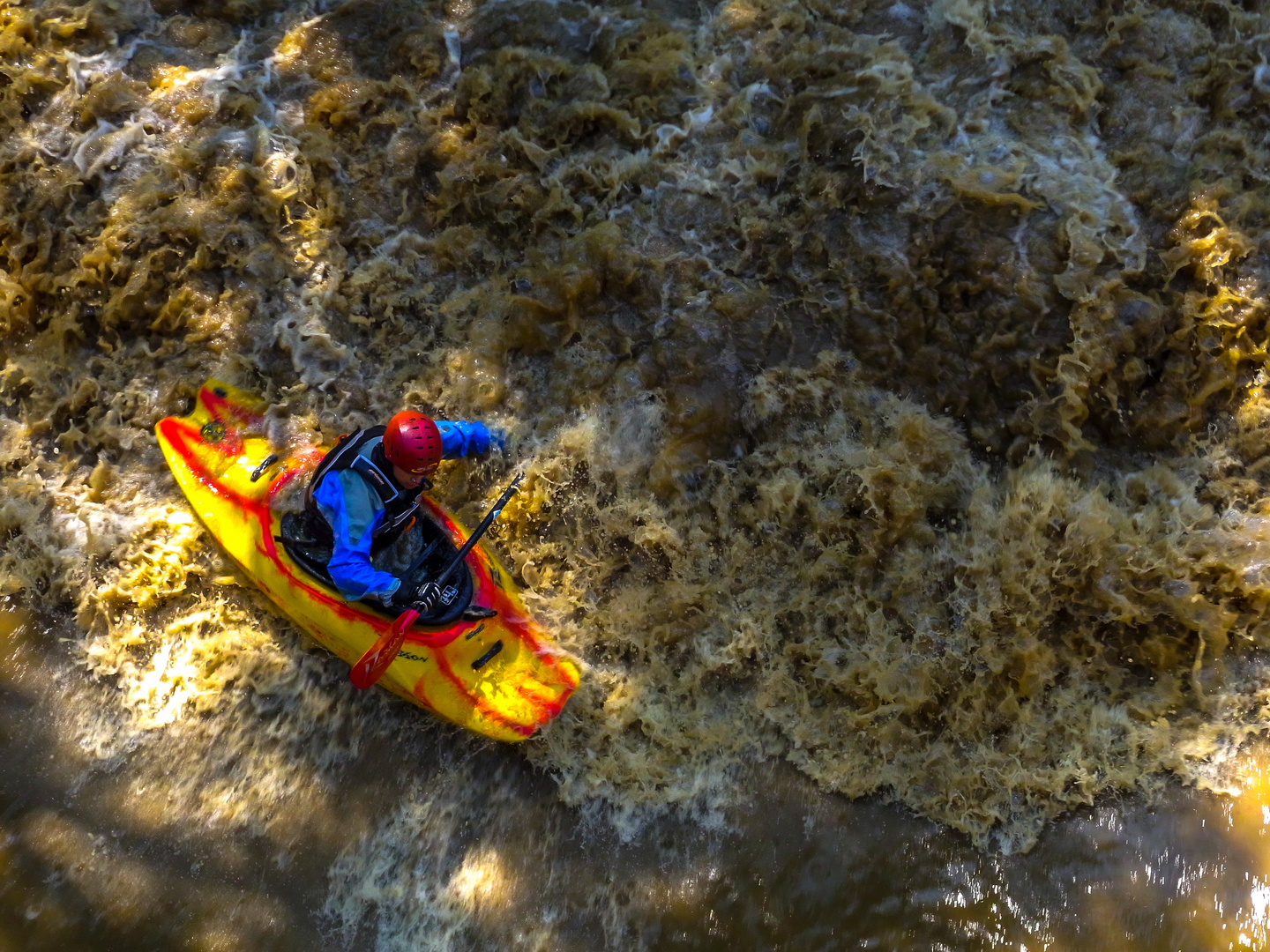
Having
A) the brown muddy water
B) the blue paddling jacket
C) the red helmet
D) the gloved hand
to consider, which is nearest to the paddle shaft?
the gloved hand

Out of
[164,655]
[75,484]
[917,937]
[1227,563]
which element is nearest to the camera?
[917,937]

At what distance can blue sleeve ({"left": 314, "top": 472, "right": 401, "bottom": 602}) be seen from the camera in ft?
12.0

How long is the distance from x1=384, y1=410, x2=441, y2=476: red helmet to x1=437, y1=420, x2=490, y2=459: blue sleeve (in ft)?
1.50

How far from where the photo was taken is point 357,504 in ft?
12.0

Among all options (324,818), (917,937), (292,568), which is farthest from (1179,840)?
(292,568)

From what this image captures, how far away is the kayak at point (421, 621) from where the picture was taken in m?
3.85

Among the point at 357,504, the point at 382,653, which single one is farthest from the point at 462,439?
the point at 382,653

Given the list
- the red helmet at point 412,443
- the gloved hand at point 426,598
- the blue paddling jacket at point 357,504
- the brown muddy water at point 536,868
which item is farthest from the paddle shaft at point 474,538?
the brown muddy water at point 536,868

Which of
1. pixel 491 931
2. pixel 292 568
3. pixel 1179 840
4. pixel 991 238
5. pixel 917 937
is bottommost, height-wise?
pixel 491 931

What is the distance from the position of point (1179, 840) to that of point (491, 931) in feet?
9.49

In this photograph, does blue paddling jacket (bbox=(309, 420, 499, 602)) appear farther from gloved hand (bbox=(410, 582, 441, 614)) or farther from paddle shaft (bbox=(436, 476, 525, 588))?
paddle shaft (bbox=(436, 476, 525, 588))

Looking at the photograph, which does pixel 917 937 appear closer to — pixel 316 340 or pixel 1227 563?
pixel 1227 563

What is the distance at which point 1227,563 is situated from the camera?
3.94 metres

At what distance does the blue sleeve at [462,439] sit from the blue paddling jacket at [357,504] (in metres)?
0.39
